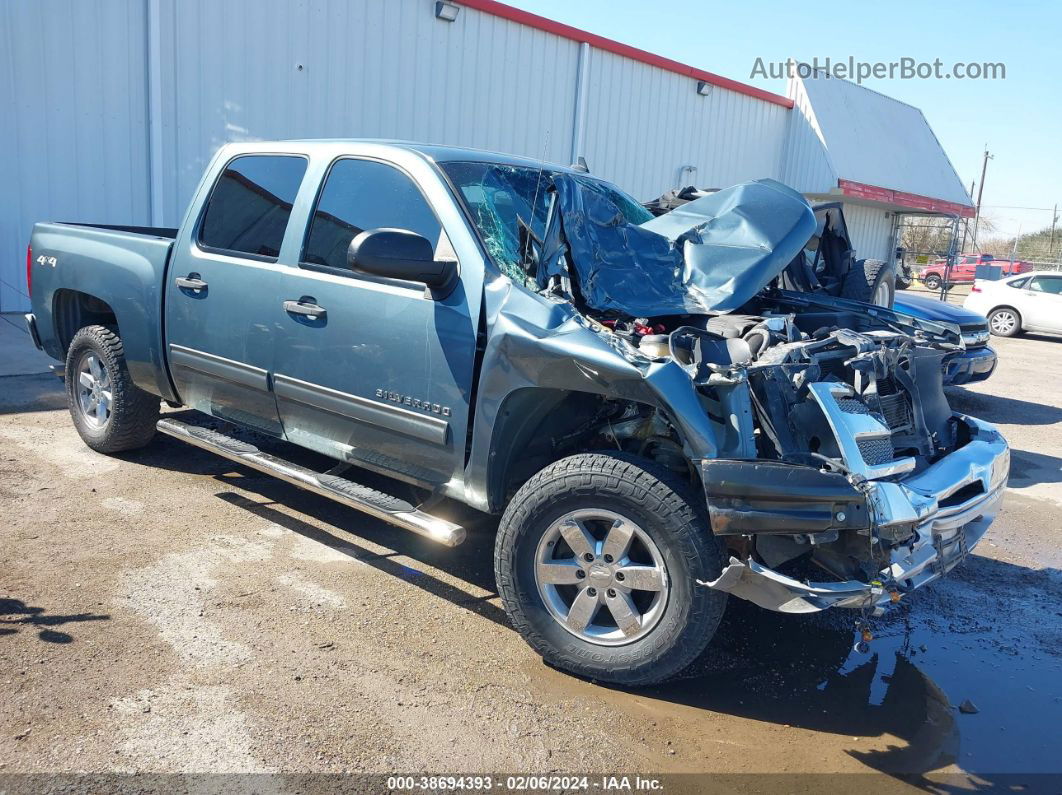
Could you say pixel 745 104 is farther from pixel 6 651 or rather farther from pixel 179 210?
pixel 6 651

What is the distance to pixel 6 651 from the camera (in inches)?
130

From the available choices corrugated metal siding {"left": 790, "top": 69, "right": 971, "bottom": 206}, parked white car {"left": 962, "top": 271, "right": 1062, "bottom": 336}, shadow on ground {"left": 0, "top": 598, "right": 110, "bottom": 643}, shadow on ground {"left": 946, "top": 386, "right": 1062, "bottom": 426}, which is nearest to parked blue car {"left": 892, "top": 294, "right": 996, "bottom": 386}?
shadow on ground {"left": 946, "top": 386, "right": 1062, "bottom": 426}

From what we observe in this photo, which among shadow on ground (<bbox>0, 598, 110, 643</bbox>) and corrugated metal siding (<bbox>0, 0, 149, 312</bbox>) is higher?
corrugated metal siding (<bbox>0, 0, 149, 312</bbox>)

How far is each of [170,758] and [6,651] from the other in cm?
102

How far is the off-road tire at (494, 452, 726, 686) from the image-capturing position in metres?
3.10

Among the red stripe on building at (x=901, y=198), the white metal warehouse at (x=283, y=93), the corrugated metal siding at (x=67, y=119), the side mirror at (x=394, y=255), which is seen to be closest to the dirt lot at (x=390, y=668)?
the side mirror at (x=394, y=255)

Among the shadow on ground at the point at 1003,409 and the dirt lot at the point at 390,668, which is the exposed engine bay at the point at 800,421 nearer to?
the dirt lot at the point at 390,668

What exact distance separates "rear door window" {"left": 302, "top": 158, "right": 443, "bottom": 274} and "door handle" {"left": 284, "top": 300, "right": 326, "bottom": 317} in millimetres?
203

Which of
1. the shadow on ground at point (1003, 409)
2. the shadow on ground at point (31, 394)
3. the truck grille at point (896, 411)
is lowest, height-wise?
the shadow on ground at point (1003, 409)

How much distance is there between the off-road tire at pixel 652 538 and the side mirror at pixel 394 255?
954 mm

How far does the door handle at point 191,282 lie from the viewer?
4.71 metres

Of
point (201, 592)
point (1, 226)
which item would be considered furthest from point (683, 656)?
point (1, 226)

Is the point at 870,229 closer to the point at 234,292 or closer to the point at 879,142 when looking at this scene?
the point at 879,142

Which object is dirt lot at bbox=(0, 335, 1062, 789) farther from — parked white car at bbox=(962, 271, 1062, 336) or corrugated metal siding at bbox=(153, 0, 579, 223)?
parked white car at bbox=(962, 271, 1062, 336)
